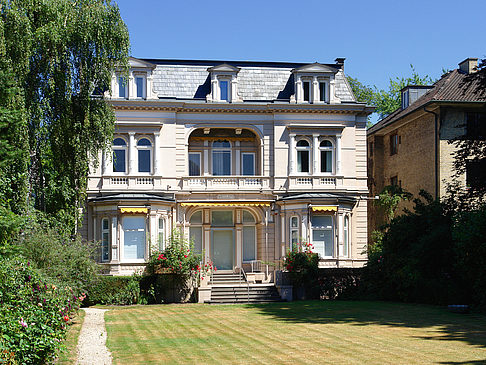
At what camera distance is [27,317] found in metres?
13.4

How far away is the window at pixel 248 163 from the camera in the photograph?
38.2 metres

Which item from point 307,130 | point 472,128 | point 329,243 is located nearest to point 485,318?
point 472,128

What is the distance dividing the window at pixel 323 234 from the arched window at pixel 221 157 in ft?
19.5

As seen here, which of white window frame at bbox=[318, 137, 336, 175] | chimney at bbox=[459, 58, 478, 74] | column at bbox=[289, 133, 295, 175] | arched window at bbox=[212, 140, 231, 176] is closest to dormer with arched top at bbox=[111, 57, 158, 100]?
arched window at bbox=[212, 140, 231, 176]

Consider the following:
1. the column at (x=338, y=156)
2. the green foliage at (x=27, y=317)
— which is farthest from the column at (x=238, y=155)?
the green foliage at (x=27, y=317)

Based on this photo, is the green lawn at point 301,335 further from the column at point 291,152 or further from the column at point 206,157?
the column at point 206,157

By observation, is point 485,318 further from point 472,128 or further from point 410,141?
point 410,141

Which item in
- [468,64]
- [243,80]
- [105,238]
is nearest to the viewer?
[105,238]

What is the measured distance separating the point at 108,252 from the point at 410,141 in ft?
66.4

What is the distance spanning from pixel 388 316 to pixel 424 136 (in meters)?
18.7

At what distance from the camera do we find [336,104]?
36875mm

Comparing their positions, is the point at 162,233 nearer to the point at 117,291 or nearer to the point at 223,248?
the point at 223,248

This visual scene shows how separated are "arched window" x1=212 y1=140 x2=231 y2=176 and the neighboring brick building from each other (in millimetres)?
11667

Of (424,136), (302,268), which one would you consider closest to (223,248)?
(302,268)
